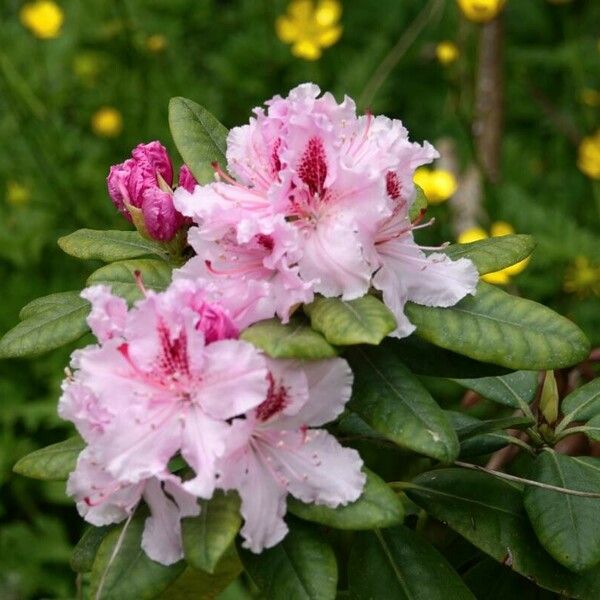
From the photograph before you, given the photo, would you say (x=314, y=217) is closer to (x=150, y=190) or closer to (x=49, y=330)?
(x=150, y=190)

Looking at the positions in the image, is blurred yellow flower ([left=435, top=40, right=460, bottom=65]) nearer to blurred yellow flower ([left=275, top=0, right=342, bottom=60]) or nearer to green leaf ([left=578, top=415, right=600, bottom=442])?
blurred yellow flower ([left=275, top=0, right=342, bottom=60])

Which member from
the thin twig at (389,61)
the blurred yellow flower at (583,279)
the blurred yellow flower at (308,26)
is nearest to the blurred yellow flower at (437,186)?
the blurred yellow flower at (583,279)

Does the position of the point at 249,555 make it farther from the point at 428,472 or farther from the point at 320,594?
the point at 428,472

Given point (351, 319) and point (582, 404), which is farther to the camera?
point (582, 404)

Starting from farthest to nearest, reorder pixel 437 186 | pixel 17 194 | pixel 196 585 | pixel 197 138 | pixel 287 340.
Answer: pixel 17 194
pixel 437 186
pixel 196 585
pixel 197 138
pixel 287 340

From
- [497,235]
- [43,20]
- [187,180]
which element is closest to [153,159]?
[187,180]

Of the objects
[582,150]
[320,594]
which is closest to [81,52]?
[582,150]

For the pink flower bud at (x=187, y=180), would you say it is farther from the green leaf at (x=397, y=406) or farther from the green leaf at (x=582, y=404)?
the green leaf at (x=582, y=404)
